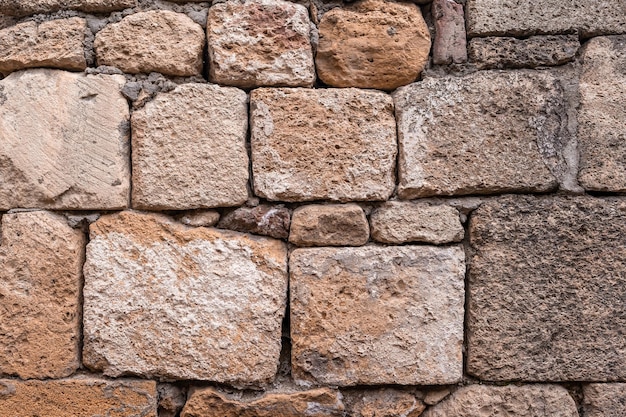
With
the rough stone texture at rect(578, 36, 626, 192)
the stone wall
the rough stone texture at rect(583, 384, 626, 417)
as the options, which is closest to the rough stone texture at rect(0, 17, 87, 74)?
the stone wall

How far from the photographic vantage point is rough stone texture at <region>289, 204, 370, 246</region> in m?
2.10

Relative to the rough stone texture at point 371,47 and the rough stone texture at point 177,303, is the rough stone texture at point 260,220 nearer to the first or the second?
the rough stone texture at point 177,303

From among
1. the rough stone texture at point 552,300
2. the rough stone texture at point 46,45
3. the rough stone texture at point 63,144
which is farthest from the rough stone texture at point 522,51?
the rough stone texture at point 46,45

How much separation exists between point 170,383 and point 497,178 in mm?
1420

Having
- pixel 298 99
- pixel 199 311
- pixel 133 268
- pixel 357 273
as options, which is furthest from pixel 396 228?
pixel 133 268

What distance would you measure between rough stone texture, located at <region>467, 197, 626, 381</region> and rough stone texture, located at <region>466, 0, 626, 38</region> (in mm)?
695

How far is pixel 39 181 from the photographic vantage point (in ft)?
6.77

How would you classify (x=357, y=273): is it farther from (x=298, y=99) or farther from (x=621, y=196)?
(x=621, y=196)

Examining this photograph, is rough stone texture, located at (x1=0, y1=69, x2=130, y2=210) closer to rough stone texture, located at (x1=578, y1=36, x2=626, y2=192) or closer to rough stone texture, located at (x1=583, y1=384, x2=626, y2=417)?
rough stone texture, located at (x1=578, y1=36, x2=626, y2=192)

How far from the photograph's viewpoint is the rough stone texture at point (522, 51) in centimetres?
216

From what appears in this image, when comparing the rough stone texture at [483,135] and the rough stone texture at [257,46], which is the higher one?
the rough stone texture at [257,46]

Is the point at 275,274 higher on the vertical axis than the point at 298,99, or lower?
lower

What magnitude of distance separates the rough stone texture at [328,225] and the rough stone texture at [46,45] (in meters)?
1.00

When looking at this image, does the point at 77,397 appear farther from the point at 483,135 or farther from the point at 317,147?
the point at 483,135
